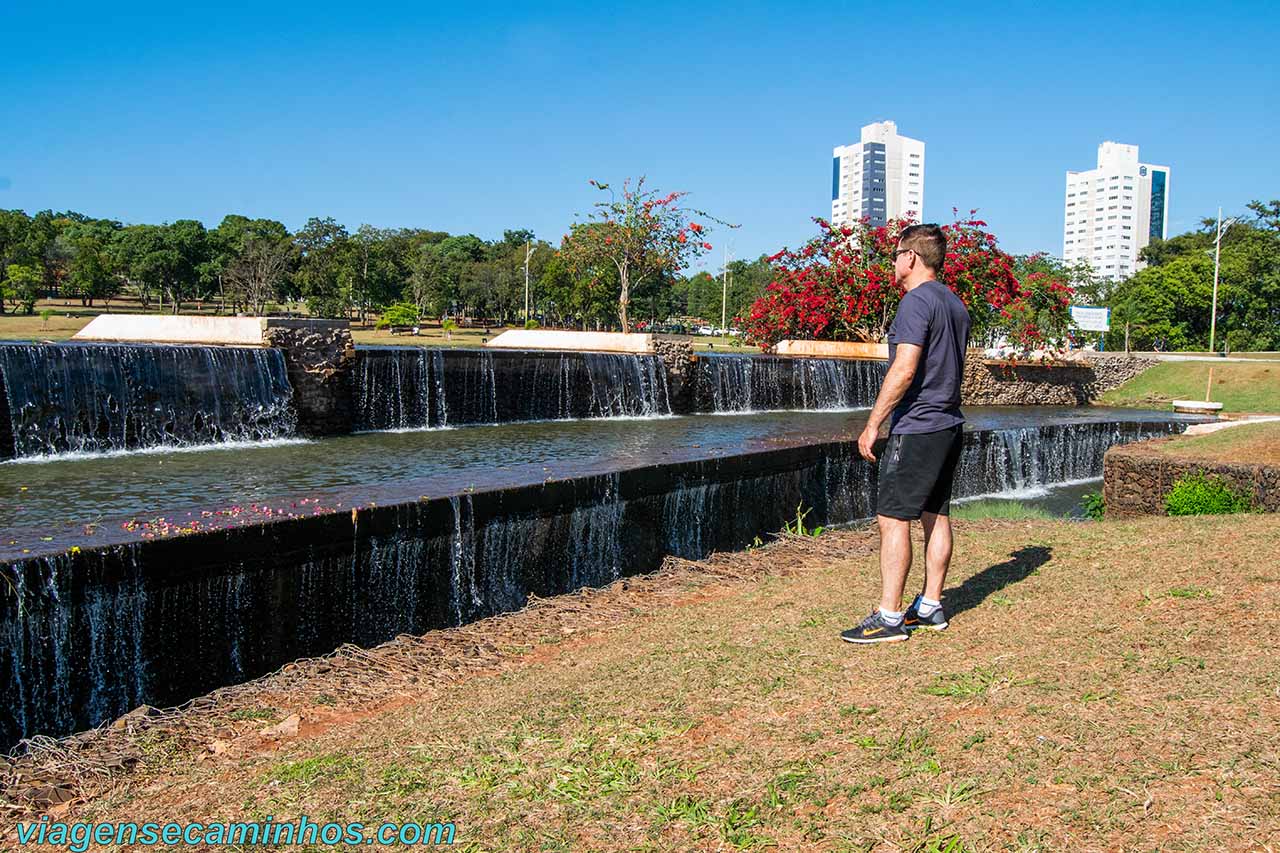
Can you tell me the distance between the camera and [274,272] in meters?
54.8

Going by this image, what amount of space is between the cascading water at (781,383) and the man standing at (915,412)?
14126 millimetres

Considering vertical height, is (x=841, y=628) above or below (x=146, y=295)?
below

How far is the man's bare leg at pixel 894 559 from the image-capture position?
4.18m

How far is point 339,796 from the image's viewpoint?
2.98m

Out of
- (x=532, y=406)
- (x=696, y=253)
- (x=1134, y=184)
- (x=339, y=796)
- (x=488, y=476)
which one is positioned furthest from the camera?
(x=1134, y=184)

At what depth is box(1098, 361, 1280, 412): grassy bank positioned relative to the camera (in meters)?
25.7

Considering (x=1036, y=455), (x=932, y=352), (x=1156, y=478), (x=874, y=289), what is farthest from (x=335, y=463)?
(x=874, y=289)

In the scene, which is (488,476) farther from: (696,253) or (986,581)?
(696,253)

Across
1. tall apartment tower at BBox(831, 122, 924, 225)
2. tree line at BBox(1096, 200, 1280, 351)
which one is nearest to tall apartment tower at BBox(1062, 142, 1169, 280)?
tall apartment tower at BBox(831, 122, 924, 225)

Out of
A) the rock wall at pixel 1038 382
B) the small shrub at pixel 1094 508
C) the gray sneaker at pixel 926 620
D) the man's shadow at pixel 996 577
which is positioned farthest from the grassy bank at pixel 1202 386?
the gray sneaker at pixel 926 620

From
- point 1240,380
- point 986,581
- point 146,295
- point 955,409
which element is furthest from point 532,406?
point 146,295

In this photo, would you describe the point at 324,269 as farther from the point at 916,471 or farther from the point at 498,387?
the point at 916,471

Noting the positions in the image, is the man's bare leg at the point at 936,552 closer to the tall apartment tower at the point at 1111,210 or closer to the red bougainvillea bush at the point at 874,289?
the red bougainvillea bush at the point at 874,289

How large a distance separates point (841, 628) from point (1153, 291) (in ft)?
167
